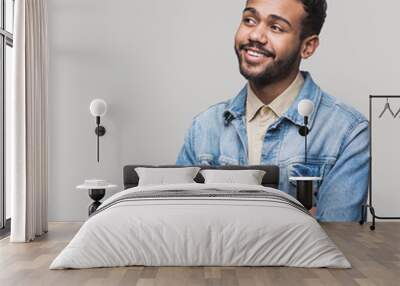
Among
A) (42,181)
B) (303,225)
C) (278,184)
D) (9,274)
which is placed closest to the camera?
(9,274)

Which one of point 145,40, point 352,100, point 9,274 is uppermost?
point 145,40

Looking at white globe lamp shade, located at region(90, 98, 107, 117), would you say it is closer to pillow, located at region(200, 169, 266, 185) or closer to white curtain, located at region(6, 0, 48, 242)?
white curtain, located at region(6, 0, 48, 242)

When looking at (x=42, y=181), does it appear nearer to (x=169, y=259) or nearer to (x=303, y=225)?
(x=169, y=259)

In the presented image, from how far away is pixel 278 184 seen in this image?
7.38 meters

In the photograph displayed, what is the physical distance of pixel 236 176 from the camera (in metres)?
6.97

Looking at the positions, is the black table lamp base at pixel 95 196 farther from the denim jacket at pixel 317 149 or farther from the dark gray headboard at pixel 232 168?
the denim jacket at pixel 317 149

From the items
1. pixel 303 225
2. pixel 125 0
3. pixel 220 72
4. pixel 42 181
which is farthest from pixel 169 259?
pixel 125 0

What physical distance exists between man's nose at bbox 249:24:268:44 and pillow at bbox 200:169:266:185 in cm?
168

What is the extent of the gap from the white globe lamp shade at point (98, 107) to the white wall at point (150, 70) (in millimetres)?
285

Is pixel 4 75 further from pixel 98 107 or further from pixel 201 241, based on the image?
pixel 201 241

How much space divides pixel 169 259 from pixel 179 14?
3.92m

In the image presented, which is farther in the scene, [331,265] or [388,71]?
[388,71]

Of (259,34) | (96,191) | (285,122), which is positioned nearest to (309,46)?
(259,34)

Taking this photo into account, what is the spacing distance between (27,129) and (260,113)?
9.48 ft
